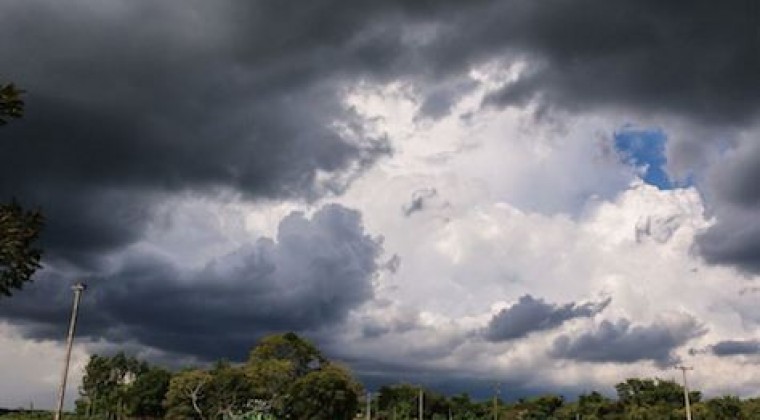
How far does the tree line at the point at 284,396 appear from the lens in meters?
86.9

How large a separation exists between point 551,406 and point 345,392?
72634mm

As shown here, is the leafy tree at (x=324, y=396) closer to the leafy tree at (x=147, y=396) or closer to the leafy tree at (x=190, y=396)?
the leafy tree at (x=190, y=396)

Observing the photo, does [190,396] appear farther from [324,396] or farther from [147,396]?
[147,396]

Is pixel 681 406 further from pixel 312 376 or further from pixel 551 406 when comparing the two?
pixel 312 376

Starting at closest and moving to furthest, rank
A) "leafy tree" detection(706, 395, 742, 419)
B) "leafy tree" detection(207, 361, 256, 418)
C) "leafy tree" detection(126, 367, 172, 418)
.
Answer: "leafy tree" detection(207, 361, 256, 418), "leafy tree" detection(706, 395, 742, 419), "leafy tree" detection(126, 367, 172, 418)

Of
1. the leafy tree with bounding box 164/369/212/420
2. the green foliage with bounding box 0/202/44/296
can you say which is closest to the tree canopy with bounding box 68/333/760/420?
the leafy tree with bounding box 164/369/212/420

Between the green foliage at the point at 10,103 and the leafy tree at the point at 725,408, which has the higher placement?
the green foliage at the point at 10,103

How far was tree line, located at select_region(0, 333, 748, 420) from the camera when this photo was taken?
8688 cm

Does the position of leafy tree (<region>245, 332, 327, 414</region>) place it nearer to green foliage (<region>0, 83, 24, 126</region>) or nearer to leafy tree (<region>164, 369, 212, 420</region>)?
leafy tree (<region>164, 369, 212, 420</region>)

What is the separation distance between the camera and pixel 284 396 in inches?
3472

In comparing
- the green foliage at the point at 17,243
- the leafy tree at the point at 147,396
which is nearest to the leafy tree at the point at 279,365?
the leafy tree at the point at 147,396

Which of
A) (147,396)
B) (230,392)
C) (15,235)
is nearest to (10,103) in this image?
(15,235)

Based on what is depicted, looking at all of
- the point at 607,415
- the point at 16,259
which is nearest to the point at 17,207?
the point at 16,259

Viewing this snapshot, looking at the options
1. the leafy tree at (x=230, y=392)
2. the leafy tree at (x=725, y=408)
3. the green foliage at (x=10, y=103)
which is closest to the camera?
the green foliage at (x=10, y=103)
